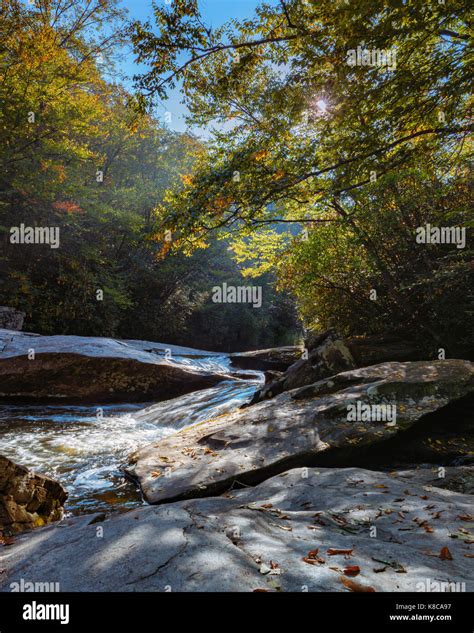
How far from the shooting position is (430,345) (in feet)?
31.4

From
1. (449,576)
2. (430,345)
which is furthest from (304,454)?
(430,345)

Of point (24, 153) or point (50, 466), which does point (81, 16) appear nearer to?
point (24, 153)

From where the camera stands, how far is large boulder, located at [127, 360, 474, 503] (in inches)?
189

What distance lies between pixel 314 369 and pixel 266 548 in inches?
255

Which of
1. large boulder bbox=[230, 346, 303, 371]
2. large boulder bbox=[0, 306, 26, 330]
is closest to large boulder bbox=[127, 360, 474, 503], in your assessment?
large boulder bbox=[230, 346, 303, 371]

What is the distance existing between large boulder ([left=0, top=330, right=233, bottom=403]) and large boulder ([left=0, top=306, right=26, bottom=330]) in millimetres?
3502

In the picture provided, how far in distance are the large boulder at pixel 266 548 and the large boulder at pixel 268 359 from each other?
12.7m

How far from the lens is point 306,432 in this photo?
5410mm

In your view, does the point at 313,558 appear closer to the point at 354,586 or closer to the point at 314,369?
the point at 354,586

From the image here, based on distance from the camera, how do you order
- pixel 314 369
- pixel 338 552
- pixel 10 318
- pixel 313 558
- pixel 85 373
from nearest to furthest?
pixel 313 558 < pixel 338 552 < pixel 314 369 < pixel 85 373 < pixel 10 318

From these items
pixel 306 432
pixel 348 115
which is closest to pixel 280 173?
pixel 348 115

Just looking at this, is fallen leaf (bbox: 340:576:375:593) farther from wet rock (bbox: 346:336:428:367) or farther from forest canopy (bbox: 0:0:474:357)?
wet rock (bbox: 346:336:428:367)

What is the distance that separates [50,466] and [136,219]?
16.4 meters

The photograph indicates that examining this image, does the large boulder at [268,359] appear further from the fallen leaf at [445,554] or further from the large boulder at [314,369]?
the fallen leaf at [445,554]
